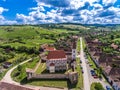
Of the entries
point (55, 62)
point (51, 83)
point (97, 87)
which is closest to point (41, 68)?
point (55, 62)

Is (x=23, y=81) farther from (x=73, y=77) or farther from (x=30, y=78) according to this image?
(x=73, y=77)

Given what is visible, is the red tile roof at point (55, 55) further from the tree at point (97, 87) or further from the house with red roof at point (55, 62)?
the tree at point (97, 87)

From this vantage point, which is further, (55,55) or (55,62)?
(55,55)

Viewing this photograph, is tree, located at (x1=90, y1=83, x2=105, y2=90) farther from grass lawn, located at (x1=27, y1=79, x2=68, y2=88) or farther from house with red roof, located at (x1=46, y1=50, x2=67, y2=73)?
house with red roof, located at (x1=46, y1=50, x2=67, y2=73)

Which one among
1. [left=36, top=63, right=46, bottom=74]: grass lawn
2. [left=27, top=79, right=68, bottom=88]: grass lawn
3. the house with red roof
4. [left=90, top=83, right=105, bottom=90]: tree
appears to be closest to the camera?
[left=90, top=83, right=105, bottom=90]: tree

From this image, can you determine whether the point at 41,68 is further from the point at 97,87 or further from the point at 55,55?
the point at 97,87

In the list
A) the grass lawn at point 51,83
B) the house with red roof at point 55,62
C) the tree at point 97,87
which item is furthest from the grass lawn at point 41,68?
the tree at point 97,87

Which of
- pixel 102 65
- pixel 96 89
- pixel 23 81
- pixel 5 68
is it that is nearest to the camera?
pixel 96 89

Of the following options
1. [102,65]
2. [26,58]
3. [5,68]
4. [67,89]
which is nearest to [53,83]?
[67,89]

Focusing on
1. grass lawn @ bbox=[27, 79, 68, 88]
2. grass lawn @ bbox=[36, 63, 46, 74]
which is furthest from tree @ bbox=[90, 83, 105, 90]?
grass lawn @ bbox=[36, 63, 46, 74]

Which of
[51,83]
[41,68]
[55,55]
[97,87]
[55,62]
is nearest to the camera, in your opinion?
[97,87]

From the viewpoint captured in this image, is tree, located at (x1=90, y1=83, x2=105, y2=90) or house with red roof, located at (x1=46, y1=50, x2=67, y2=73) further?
house with red roof, located at (x1=46, y1=50, x2=67, y2=73)
